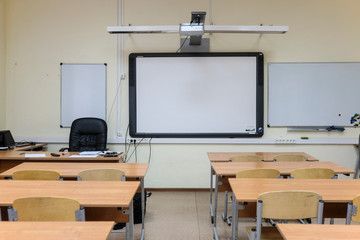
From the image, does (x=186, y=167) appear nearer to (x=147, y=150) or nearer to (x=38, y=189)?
(x=147, y=150)

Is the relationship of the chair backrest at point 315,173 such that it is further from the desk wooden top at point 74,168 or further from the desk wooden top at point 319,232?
the desk wooden top at point 74,168

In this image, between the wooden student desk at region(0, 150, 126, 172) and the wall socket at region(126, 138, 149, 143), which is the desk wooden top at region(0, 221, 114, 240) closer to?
the wooden student desk at region(0, 150, 126, 172)

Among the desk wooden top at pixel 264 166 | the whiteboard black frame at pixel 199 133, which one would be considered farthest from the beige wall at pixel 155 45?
the desk wooden top at pixel 264 166

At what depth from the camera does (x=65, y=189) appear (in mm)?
2010

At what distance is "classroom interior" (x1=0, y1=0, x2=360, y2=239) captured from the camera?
4348 mm

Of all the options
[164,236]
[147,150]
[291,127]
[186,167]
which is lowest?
[164,236]

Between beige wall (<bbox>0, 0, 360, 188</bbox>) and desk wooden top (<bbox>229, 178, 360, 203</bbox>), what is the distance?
2.11 m

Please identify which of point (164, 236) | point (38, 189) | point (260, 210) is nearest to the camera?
point (260, 210)

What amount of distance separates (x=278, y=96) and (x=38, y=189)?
3.78m

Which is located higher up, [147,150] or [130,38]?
[130,38]

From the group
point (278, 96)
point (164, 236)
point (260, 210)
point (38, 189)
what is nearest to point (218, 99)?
point (278, 96)

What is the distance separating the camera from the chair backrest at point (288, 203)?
5.67 feet

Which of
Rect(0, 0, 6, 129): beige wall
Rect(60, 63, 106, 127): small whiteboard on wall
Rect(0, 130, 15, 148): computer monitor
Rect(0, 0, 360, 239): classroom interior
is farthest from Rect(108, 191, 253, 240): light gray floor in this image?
Rect(0, 0, 6, 129): beige wall

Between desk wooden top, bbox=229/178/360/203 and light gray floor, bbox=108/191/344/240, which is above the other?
desk wooden top, bbox=229/178/360/203
